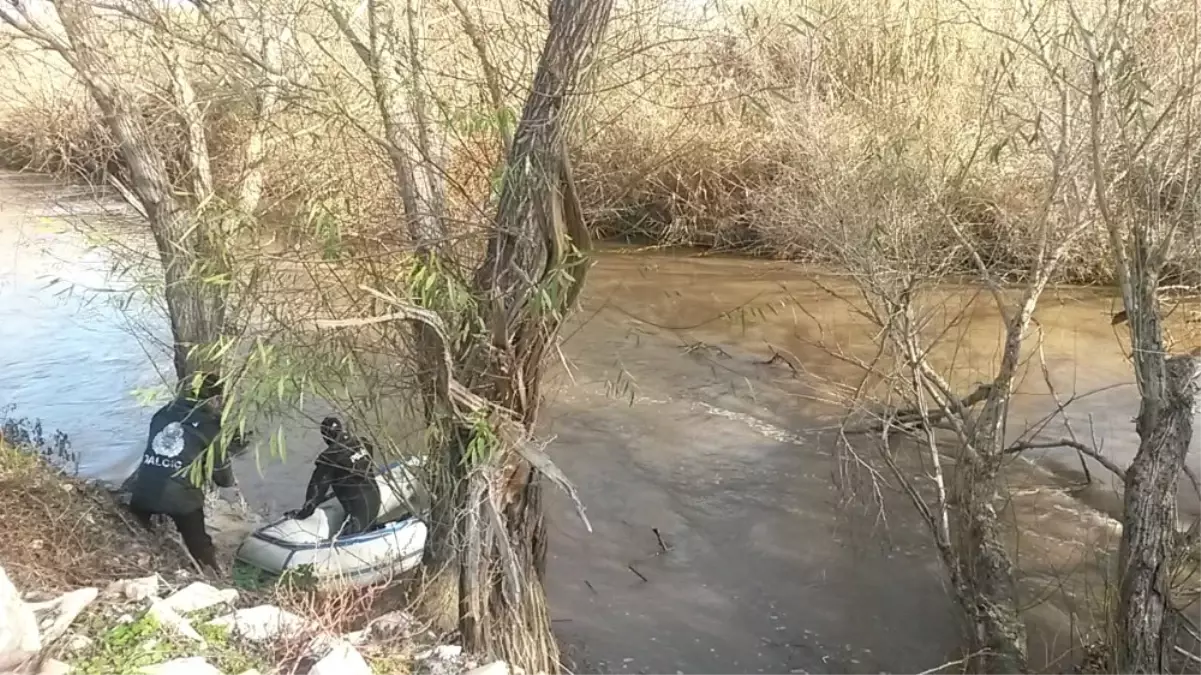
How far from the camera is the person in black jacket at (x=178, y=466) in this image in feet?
16.7

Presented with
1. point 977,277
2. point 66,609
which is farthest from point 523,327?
point 977,277

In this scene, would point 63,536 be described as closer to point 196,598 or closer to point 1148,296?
point 196,598

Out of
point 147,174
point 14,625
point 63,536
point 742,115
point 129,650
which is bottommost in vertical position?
point 63,536

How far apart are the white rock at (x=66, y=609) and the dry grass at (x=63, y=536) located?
753mm

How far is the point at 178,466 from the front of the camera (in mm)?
5074

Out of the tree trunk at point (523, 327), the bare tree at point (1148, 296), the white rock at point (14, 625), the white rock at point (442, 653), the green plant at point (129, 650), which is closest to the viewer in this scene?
the white rock at point (14, 625)

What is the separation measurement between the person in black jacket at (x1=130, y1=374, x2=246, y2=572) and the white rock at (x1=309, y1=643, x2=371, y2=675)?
6.92 ft

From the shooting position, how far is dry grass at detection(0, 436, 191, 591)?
4.34m

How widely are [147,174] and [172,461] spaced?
190cm

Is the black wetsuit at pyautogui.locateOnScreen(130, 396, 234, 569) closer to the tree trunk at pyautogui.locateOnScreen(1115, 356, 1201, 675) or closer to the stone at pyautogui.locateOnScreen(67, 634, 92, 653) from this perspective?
the stone at pyautogui.locateOnScreen(67, 634, 92, 653)

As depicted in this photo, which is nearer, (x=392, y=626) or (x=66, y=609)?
(x=66, y=609)

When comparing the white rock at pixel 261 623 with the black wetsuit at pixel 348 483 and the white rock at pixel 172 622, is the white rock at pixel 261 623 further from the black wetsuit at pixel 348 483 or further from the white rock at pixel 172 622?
the black wetsuit at pixel 348 483

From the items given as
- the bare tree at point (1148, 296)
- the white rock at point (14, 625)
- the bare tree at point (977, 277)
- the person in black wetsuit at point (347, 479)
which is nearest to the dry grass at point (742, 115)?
the bare tree at point (977, 277)

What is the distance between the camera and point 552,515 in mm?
6785
